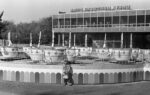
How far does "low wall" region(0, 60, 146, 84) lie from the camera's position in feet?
77.6

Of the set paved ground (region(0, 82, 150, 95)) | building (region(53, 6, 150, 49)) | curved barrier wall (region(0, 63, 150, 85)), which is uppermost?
building (region(53, 6, 150, 49))

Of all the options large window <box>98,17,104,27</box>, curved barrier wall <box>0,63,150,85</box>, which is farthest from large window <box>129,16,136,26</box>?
curved barrier wall <box>0,63,150,85</box>

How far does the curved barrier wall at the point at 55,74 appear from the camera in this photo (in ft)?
77.6

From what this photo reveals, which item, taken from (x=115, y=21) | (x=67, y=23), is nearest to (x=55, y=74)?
(x=115, y=21)

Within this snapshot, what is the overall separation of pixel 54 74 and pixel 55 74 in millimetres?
70

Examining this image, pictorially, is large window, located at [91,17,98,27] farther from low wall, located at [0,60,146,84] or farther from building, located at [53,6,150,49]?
low wall, located at [0,60,146,84]

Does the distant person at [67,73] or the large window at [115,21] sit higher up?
the large window at [115,21]

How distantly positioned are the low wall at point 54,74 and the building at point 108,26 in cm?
4033

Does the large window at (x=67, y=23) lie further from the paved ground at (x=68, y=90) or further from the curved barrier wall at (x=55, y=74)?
the paved ground at (x=68, y=90)

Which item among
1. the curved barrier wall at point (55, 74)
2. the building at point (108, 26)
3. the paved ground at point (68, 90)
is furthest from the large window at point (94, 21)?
the paved ground at point (68, 90)

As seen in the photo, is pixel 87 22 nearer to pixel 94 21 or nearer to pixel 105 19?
pixel 94 21

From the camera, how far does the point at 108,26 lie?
71.6m

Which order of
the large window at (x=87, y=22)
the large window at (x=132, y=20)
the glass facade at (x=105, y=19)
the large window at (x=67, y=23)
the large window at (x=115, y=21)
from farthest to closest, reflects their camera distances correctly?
the large window at (x=67, y=23) → the large window at (x=87, y=22) → the large window at (x=115, y=21) → the large window at (x=132, y=20) → the glass facade at (x=105, y=19)

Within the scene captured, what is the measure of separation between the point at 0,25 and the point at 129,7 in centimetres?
3112
